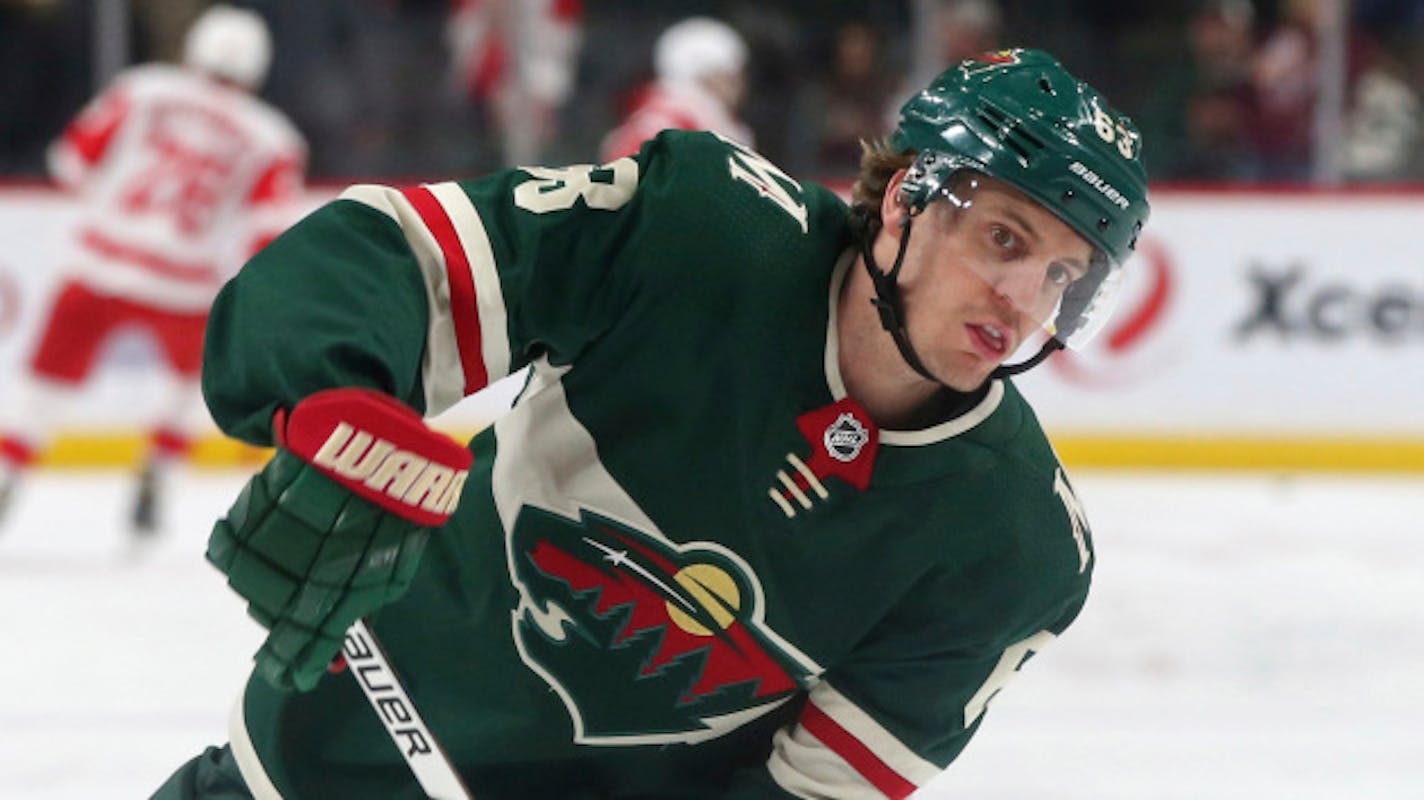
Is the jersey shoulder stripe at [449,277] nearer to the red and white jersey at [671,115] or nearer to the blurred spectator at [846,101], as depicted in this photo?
the red and white jersey at [671,115]

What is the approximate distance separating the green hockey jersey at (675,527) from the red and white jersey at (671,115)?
14.8ft

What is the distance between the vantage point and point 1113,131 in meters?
1.59

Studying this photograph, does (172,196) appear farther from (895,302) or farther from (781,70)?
(895,302)

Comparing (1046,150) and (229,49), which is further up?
(1046,150)

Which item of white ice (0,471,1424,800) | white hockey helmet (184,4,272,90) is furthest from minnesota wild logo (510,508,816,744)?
white hockey helmet (184,4,272,90)

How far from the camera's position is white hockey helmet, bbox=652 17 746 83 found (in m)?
6.44

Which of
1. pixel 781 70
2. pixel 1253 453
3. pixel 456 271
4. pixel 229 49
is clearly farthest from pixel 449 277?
pixel 781 70

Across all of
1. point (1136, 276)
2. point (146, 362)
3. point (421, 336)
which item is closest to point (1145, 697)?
point (421, 336)

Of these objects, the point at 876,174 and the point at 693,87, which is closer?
the point at 876,174

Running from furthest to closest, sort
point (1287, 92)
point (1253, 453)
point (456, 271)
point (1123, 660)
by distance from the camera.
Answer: point (1287, 92)
point (1253, 453)
point (1123, 660)
point (456, 271)

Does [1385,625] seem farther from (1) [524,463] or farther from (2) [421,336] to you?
(2) [421,336]

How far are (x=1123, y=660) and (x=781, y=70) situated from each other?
11.1ft

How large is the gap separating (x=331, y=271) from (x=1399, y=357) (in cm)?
548

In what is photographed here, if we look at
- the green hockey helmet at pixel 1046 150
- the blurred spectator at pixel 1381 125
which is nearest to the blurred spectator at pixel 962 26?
the blurred spectator at pixel 1381 125
